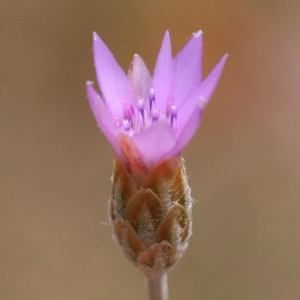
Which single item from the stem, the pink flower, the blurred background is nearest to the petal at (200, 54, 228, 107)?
the pink flower

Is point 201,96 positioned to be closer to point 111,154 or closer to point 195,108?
point 195,108

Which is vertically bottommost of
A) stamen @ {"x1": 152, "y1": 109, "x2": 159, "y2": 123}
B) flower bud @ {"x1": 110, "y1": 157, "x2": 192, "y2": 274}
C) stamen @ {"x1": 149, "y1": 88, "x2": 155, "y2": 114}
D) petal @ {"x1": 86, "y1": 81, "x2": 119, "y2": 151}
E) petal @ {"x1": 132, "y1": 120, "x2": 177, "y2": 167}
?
flower bud @ {"x1": 110, "y1": 157, "x2": 192, "y2": 274}

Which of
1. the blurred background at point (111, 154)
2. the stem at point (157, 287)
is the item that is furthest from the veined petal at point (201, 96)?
the blurred background at point (111, 154)

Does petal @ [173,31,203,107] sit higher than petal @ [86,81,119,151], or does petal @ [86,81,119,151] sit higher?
petal @ [173,31,203,107]

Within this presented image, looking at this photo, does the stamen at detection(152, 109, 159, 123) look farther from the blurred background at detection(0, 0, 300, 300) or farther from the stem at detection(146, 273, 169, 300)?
the blurred background at detection(0, 0, 300, 300)

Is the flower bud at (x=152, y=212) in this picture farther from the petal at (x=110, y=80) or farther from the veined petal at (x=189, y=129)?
the petal at (x=110, y=80)
